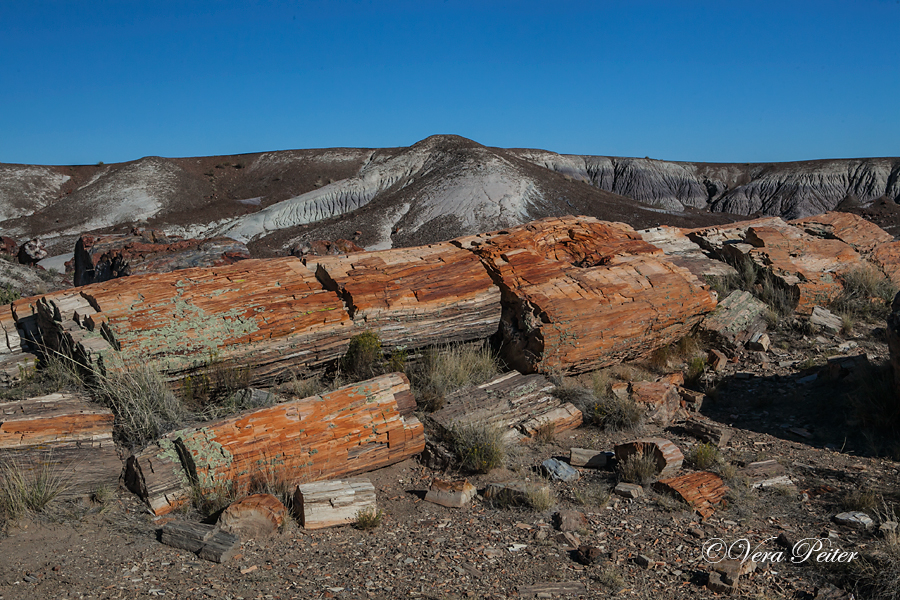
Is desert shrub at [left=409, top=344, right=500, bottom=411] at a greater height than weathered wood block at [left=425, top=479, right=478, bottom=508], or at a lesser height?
greater

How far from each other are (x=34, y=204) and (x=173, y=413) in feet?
152

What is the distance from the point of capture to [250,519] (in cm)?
385

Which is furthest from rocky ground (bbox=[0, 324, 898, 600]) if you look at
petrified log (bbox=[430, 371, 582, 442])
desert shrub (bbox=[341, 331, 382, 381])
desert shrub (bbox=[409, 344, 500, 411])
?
desert shrub (bbox=[341, 331, 382, 381])

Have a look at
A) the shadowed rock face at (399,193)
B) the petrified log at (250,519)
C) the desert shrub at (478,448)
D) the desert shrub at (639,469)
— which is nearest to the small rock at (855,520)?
the desert shrub at (639,469)

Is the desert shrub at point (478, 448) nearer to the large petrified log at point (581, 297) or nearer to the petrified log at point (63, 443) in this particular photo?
the large petrified log at point (581, 297)

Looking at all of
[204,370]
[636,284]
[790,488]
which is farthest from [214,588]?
[636,284]

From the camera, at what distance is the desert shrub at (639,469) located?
4688 millimetres

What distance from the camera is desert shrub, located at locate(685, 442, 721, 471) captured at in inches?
196

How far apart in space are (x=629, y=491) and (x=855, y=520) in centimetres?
148

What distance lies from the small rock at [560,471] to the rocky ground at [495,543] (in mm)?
77

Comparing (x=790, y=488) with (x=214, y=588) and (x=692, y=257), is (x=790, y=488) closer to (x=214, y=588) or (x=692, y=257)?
(x=214, y=588)

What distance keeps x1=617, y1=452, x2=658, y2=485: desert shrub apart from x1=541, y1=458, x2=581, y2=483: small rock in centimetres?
39

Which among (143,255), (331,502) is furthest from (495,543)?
(143,255)

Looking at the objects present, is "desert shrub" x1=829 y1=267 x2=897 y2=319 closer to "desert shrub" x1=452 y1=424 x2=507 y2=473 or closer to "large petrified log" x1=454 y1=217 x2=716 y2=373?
"large petrified log" x1=454 y1=217 x2=716 y2=373
